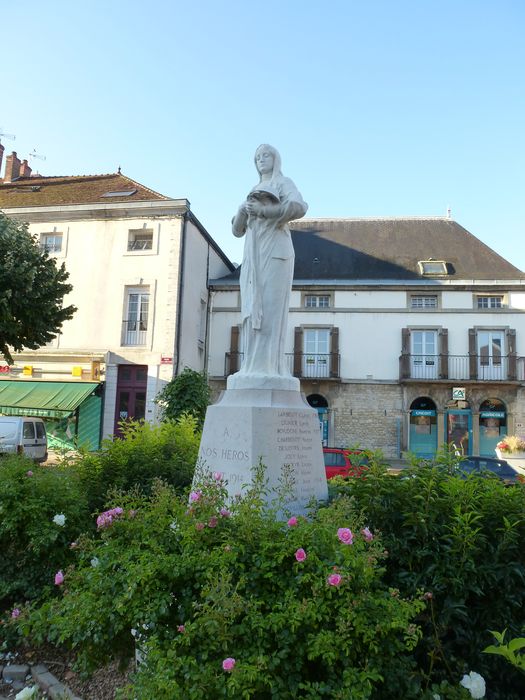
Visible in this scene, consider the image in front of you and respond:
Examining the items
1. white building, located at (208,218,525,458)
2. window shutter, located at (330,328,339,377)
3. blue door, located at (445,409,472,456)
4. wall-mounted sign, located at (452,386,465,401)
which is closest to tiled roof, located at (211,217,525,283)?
white building, located at (208,218,525,458)

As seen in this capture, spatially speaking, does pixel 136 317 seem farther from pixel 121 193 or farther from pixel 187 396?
pixel 187 396

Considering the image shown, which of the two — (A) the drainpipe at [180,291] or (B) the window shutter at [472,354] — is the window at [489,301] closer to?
(B) the window shutter at [472,354]

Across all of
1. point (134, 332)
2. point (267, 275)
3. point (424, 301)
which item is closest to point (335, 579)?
point (267, 275)

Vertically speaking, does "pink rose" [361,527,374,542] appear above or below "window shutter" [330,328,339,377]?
below

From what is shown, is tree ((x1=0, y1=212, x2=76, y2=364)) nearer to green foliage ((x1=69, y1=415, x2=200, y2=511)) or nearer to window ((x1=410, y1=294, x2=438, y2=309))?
green foliage ((x1=69, y1=415, x2=200, y2=511))

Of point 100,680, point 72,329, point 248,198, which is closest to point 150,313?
point 72,329

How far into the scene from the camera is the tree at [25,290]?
1086 centimetres

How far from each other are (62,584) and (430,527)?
210 centimetres

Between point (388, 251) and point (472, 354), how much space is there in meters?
6.25

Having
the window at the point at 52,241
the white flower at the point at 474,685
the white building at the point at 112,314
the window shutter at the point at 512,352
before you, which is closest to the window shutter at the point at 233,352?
the white building at the point at 112,314

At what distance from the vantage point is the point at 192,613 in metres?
2.19

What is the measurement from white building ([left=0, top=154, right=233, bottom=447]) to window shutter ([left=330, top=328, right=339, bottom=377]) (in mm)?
5873

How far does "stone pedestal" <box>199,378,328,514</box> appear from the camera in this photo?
379cm

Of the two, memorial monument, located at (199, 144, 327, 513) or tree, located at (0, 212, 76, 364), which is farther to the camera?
tree, located at (0, 212, 76, 364)
